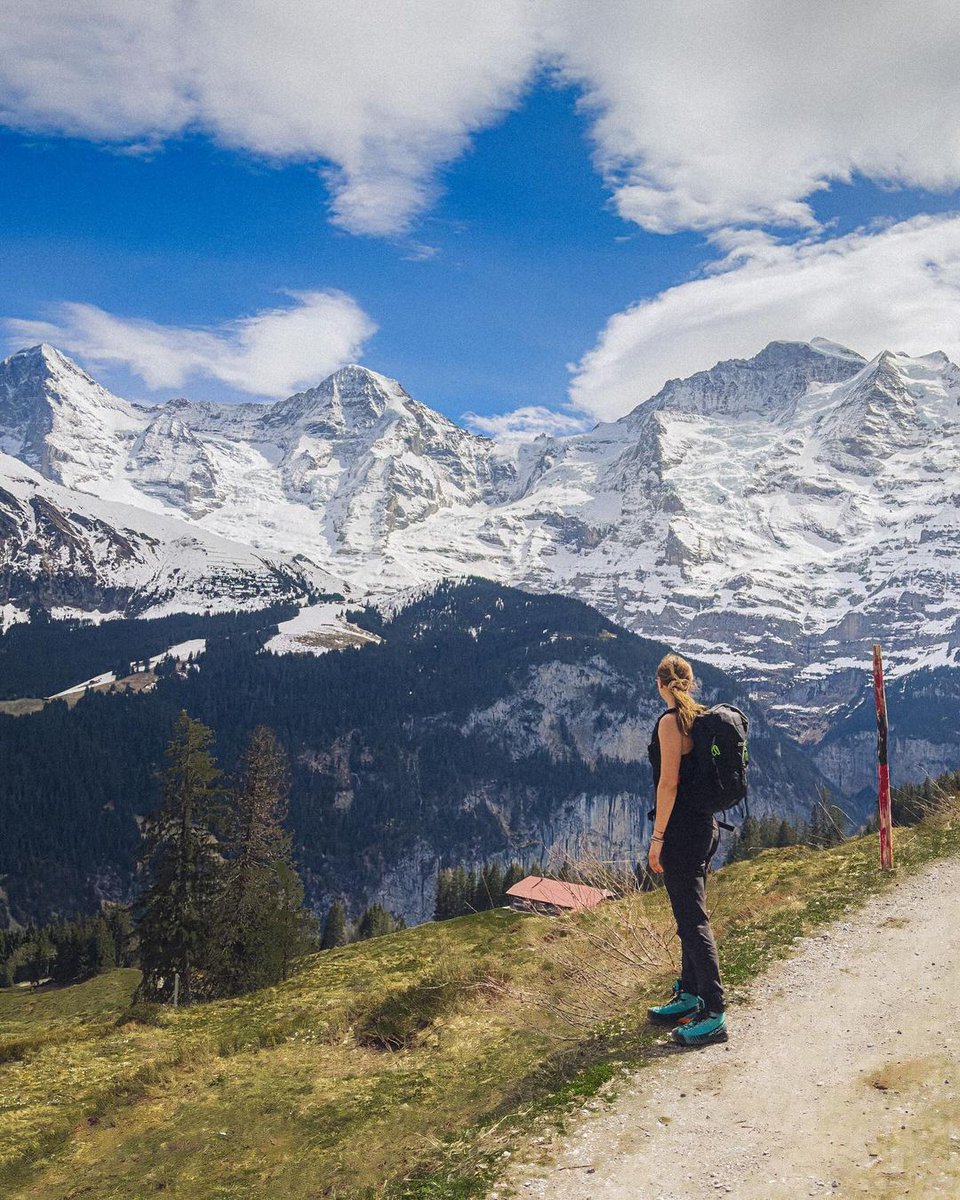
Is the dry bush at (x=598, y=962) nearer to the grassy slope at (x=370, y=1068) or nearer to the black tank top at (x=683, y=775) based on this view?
the grassy slope at (x=370, y=1068)

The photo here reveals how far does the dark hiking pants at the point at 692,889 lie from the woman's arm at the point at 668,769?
270 millimetres

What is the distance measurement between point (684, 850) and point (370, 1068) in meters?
5.30

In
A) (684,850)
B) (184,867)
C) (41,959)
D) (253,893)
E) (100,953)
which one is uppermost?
(684,850)

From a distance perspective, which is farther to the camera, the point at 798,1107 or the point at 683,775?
the point at 683,775

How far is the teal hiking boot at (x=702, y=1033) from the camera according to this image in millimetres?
8422

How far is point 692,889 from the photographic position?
8.88m

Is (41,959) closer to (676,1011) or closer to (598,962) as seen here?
(598,962)

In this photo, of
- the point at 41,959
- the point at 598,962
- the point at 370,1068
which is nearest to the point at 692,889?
the point at 598,962

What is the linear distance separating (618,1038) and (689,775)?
313 cm

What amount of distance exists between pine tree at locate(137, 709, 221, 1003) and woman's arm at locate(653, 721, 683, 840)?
84.2 feet

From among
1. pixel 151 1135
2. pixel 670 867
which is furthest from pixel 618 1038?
pixel 151 1135

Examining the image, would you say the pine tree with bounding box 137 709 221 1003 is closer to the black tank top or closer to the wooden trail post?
the wooden trail post

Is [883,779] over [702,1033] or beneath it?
over

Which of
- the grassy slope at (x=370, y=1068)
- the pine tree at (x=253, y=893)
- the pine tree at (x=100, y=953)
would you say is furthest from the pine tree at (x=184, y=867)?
the pine tree at (x=100, y=953)
